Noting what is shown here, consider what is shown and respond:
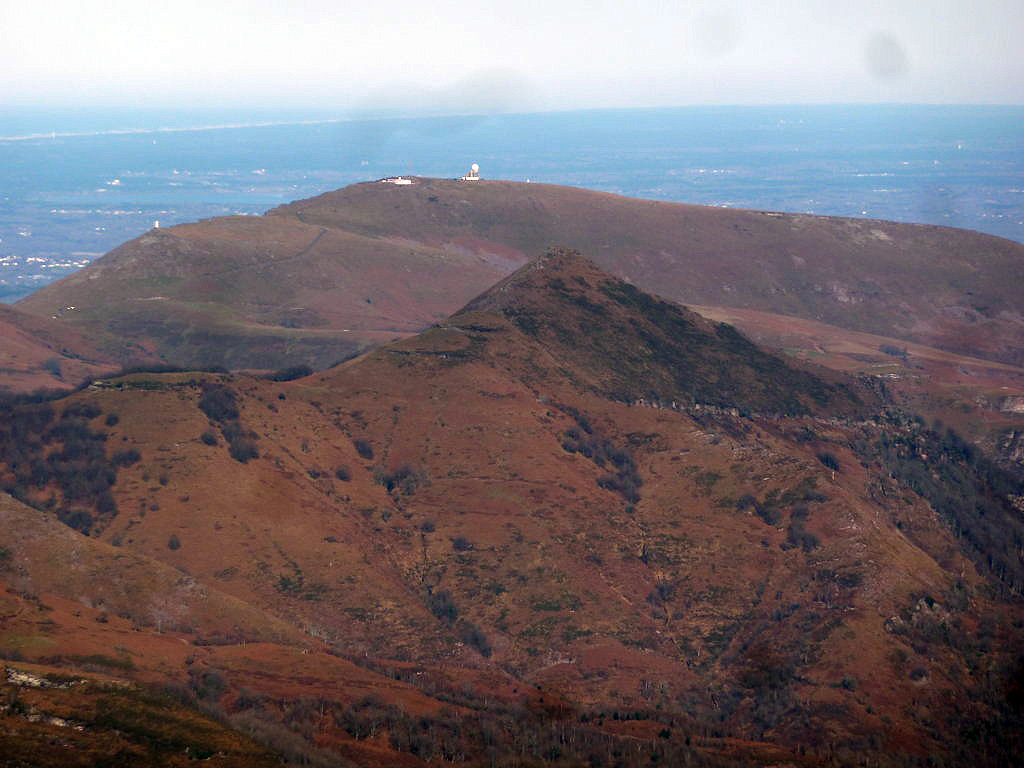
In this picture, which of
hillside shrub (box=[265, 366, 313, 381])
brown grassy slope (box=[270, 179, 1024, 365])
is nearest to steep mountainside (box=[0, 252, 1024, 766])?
hillside shrub (box=[265, 366, 313, 381])

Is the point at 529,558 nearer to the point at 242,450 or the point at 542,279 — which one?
the point at 242,450

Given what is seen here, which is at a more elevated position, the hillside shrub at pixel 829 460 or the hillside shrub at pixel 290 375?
the hillside shrub at pixel 290 375

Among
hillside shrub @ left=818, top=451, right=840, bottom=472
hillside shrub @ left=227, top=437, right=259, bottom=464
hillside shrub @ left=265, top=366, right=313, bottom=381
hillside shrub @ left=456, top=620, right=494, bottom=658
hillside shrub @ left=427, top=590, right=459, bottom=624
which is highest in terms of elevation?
hillside shrub @ left=265, top=366, right=313, bottom=381

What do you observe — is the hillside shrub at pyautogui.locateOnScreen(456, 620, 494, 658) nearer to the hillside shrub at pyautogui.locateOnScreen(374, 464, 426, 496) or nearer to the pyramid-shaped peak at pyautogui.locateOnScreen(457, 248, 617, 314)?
the hillside shrub at pyautogui.locateOnScreen(374, 464, 426, 496)

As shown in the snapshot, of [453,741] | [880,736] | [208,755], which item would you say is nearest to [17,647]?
[208,755]

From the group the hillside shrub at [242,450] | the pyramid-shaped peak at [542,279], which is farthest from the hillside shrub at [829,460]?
the hillside shrub at [242,450]

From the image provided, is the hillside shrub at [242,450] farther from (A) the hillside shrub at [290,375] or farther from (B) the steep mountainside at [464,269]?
(B) the steep mountainside at [464,269]

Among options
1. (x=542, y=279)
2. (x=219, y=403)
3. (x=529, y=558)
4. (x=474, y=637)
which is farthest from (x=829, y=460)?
(x=219, y=403)
